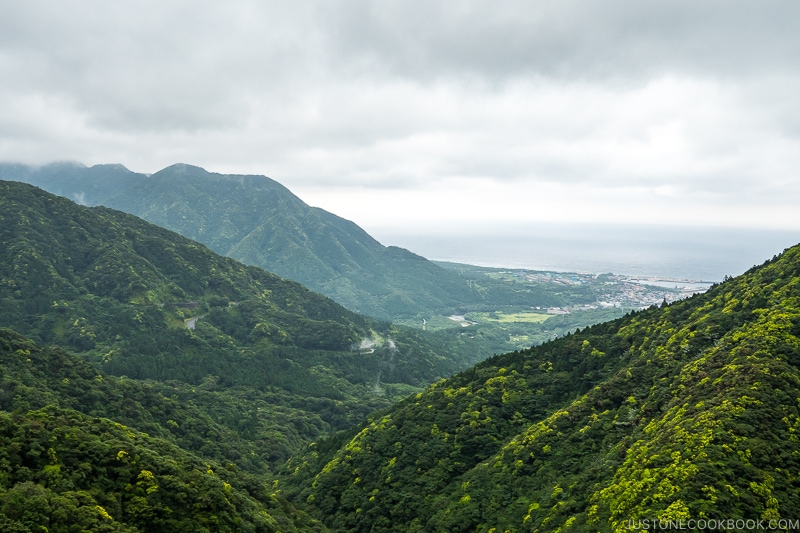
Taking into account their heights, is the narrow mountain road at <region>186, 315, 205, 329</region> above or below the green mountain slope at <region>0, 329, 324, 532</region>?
below

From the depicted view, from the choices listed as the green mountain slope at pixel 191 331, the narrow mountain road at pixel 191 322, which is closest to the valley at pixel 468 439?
the green mountain slope at pixel 191 331


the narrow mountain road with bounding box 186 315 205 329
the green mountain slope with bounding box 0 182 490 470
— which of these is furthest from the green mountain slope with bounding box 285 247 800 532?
the narrow mountain road with bounding box 186 315 205 329

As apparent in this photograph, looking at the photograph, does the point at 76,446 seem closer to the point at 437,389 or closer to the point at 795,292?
the point at 437,389

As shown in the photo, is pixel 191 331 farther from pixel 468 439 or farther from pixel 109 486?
pixel 109 486

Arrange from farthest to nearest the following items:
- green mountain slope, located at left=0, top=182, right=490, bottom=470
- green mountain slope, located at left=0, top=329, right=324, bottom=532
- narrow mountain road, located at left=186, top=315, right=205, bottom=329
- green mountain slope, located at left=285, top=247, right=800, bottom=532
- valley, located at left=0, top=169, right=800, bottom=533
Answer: narrow mountain road, located at left=186, top=315, right=205, bottom=329 < green mountain slope, located at left=0, top=182, right=490, bottom=470 < valley, located at left=0, top=169, right=800, bottom=533 < green mountain slope, located at left=285, top=247, right=800, bottom=532 < green mountain slope, located at left=0, top=329, right=324, bottom=532

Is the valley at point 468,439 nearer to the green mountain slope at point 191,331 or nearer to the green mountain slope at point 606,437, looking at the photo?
the green mountain slope at point 606,437

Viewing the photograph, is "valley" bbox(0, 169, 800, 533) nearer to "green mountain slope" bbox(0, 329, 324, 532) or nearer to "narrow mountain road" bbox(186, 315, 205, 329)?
"green mountain slope" bbox(0, 329, 324, 532)

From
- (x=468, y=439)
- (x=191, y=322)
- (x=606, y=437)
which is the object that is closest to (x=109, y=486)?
(x=468, y=439)
